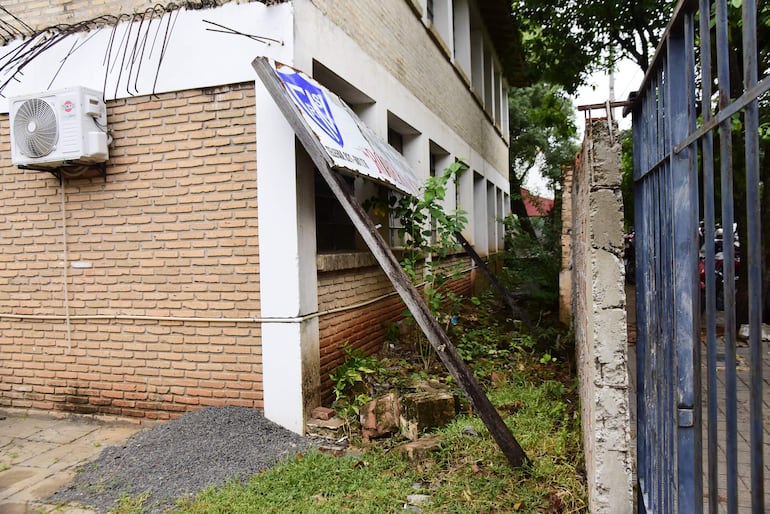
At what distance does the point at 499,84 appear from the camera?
1811 cm

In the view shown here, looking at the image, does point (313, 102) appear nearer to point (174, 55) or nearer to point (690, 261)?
point (174, 55)

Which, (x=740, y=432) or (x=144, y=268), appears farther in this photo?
(x=144, y=268)

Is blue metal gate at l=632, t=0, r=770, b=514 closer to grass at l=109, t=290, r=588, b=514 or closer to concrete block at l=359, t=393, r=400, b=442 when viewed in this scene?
grass at l=109, t=290, r=588, b=514

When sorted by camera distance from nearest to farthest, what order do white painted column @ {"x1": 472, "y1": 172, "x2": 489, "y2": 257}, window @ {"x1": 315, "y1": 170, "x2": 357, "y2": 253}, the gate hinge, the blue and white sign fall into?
1. the gate hinge
2. the blue and white sign
3. window @ {"x1": 315, "y1": 170, "x2": 357, "y2": 253}
4. white painted column @ {"x1": 472, "y1": 172, "x2": 489, "y2": 257}

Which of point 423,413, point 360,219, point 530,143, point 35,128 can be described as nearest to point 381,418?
point 423,413

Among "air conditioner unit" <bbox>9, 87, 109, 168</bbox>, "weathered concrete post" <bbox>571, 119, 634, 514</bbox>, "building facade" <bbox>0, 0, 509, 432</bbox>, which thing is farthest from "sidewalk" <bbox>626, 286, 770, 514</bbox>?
"air conditioner unit" <bbox>9, 87, 109, 168</bbox>

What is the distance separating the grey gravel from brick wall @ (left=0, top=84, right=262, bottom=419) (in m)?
0.36

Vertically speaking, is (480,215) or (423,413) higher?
(480,215)

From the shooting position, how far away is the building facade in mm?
4688

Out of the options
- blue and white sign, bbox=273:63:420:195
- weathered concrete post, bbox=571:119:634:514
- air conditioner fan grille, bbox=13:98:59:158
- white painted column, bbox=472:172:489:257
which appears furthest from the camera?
→ white painted column, bbox=472:172:489:257

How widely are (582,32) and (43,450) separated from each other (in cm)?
1133

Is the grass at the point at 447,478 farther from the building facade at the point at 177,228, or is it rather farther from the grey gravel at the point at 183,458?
the building facade at the point at 177,228

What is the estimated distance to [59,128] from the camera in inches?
193

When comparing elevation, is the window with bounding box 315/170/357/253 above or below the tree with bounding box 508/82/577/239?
below
